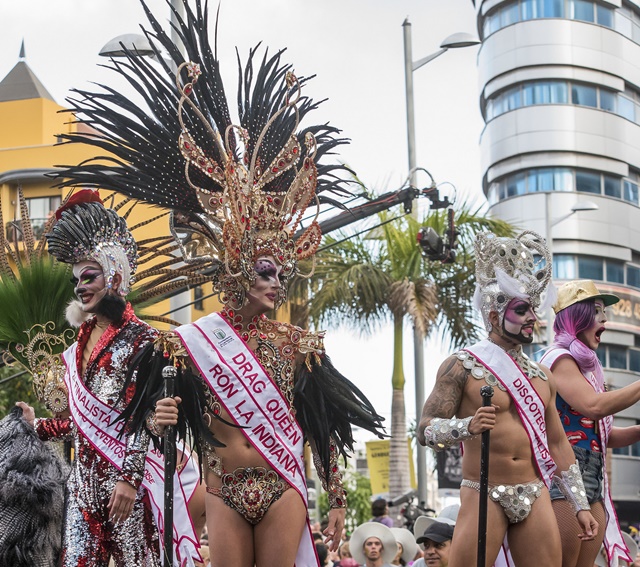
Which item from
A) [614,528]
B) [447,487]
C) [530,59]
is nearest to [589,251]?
[530,59]

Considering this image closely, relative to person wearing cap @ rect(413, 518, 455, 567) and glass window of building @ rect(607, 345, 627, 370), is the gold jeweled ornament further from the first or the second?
glass window of building @ rect(607, 345, 627, 370)

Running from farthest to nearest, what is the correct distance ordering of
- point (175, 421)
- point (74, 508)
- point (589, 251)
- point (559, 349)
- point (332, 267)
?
point (589, 251) < point (332, 267) < point (559, 349) < point (74, 508) < point (175, 421)

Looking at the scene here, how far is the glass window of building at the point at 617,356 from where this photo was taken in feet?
180

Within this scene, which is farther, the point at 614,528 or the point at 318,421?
the point at 614,528

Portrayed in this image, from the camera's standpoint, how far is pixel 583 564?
7691 mm

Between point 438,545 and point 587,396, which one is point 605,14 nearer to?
point 438,545

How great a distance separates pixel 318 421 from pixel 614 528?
2.46 meters

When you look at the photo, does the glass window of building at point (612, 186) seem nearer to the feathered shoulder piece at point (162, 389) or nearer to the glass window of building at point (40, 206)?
the glass window of building at point (40, 206)

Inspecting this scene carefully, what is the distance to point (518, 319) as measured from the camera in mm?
7207

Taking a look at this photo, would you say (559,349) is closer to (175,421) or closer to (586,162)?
(175,421)

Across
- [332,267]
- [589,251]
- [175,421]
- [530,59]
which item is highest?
[530,59]

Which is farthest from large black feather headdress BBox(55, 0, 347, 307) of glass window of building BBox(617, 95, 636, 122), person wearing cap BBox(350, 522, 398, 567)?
glass window of building BBox(617, 95, 636, 122)

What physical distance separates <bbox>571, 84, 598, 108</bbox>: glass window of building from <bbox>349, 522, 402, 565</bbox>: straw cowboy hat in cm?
4756

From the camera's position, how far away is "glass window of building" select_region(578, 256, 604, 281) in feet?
180
